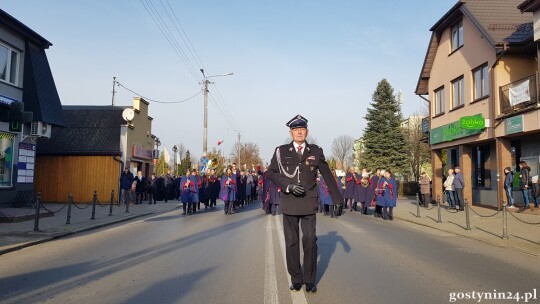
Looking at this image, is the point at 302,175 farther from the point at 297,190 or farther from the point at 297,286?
the point at 297,286

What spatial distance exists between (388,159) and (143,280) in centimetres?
4620

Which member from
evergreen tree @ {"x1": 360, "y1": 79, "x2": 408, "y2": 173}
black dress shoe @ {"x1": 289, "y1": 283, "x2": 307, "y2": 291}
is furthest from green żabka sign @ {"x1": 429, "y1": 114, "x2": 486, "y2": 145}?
evergreen tree @ {"x1": 360, "y1": 79, "x2": 408, "y2": 173}

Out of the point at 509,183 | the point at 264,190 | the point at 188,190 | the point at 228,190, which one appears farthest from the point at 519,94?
the point at 188,190

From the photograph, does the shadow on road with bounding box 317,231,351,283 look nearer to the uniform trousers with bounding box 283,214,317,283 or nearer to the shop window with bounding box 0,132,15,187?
the uniform trousers with bounding box 283,214,317,283

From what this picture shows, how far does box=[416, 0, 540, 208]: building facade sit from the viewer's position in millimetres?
17961

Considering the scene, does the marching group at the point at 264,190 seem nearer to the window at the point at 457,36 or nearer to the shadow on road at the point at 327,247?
the shadow on road at the point at 327,247

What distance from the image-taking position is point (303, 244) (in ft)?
18.2

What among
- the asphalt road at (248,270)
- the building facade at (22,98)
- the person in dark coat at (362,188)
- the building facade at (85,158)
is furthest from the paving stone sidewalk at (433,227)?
the building facade at (85,158)

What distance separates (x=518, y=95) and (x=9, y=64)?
19.9 meters

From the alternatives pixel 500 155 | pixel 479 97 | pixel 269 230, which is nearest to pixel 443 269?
pixel 269 230

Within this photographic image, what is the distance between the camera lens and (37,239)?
10.3 metres

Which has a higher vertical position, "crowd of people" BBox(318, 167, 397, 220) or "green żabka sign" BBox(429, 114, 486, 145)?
"green żabka sign" BBox(429, 114, 486, 145)

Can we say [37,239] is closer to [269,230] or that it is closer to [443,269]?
[269,230]

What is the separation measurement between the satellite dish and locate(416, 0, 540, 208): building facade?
56.2 feet
